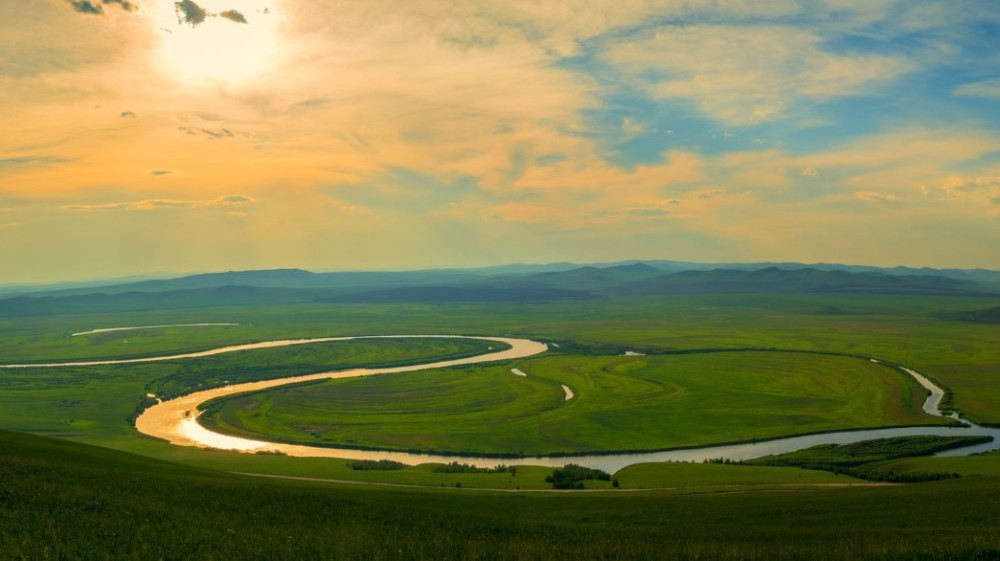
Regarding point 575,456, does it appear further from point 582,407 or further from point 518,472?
point 582,407

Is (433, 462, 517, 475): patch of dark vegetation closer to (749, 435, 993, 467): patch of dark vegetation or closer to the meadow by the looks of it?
the meadow

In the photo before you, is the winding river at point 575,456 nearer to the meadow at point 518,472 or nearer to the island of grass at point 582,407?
the island of grass at point 582,407

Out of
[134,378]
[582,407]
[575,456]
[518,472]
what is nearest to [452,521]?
[518,472]

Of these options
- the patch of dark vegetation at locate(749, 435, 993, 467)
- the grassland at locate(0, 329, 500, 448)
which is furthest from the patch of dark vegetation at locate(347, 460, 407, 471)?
the grassland at locate(0, 329, 500, 448)

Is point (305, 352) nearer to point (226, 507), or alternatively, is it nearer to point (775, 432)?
point (775, 432)

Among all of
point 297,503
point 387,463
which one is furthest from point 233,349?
point 297,503
